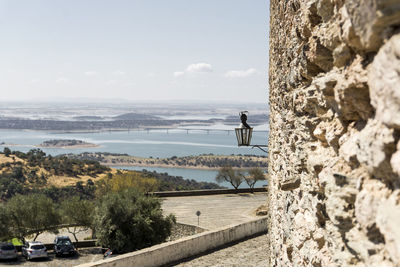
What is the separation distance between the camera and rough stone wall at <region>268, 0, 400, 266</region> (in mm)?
1911

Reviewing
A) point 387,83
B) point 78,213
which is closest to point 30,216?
point 78,213

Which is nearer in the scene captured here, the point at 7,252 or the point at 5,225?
the point at 7,252

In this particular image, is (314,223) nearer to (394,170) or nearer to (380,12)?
(394,170)

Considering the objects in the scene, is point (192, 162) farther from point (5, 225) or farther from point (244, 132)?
point (244, 132)

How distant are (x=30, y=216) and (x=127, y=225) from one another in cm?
858

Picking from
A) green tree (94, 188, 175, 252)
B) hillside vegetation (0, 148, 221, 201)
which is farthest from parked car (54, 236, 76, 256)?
hillside vegetation (0, 148, 221, 201)

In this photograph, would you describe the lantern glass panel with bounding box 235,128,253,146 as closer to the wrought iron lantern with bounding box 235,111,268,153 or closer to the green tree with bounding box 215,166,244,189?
the wrought iron lantern with bounding box 235,111,268,153

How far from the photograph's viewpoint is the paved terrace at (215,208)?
1076 inches

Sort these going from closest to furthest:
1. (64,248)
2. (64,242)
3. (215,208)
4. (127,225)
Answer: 1. (127,225)
2. (64,248)
3. (64,242)
4. (215,208)

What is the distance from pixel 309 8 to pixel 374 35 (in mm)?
1367

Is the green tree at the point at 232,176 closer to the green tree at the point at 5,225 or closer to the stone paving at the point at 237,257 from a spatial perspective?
the green tree at the point at 5,225

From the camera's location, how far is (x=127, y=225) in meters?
22.5

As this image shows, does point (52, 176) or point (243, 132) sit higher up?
point (243, 132)

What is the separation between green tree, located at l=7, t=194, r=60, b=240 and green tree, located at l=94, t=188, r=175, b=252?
6.65 meters
